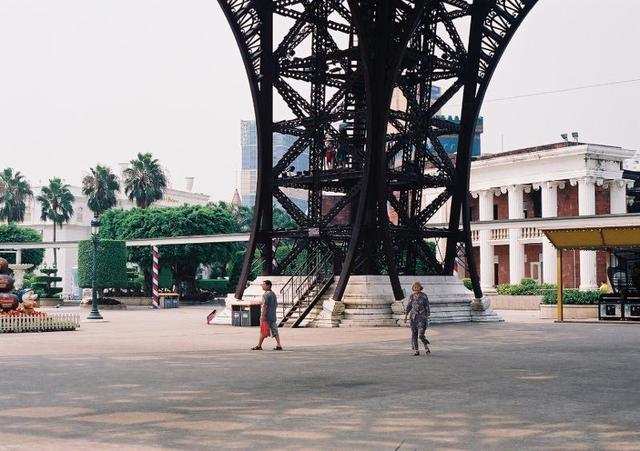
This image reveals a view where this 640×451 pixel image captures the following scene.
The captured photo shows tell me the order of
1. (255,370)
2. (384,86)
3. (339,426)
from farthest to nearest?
(384,86) → (255,370) → (339,426)

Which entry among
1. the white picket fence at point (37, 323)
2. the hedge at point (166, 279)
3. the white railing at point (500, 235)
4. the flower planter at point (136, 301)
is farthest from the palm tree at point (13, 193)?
the white picket fence at point (37, 323)

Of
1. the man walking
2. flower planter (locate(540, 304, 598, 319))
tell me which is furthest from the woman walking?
flower planter (locate(540, 304, 598, 319))

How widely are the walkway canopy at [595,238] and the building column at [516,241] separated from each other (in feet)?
133

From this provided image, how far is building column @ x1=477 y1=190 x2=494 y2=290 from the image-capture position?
82.1 meters

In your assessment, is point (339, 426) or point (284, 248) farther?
point (284, 248)

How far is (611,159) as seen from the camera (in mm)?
74938

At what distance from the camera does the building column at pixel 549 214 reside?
74875 millimetres

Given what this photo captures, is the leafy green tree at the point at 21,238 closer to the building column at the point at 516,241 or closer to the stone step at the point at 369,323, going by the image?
Answer: the building column at the point at 516,241

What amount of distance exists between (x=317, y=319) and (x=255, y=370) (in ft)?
52.9

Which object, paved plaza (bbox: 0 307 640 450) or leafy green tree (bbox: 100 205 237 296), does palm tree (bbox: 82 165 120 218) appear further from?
paved plaza (bbox: 0 307 640 450)

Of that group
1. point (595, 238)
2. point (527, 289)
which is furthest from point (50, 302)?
point (595, 238)

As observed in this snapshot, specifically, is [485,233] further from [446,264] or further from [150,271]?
[446,264]

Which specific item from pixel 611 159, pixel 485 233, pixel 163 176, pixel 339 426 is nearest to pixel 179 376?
pixel 339 426

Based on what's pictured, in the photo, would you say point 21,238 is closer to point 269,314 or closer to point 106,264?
point 106,264
